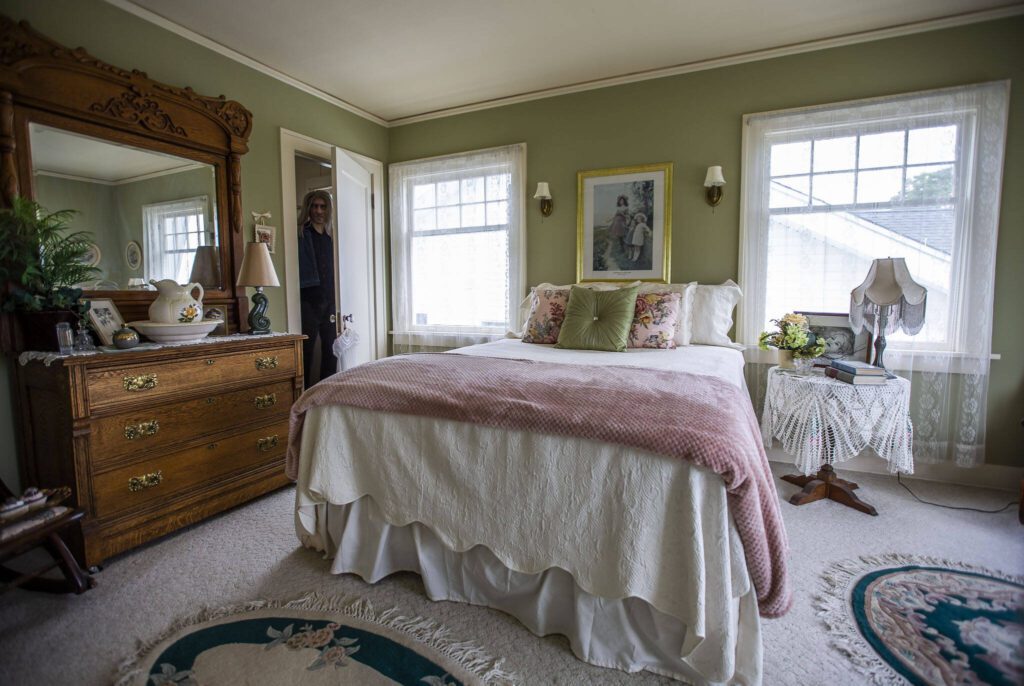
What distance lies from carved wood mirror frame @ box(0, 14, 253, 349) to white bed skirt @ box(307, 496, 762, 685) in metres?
1.79

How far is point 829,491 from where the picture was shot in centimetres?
265

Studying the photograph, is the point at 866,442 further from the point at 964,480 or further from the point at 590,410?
the point at 590,410

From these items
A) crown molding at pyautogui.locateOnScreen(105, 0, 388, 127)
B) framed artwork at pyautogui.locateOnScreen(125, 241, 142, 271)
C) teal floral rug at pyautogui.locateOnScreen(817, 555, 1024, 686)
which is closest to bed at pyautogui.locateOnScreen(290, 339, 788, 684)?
teal floral rug at pyautogui.locateOnScreen(817, 555, 1024, 686)

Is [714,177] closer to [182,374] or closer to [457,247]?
[457,247]

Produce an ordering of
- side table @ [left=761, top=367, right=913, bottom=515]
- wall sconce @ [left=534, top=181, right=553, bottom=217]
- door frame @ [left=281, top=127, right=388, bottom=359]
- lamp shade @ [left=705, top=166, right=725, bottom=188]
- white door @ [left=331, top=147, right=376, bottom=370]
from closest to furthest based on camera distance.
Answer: side table @ [left=761, top=367, right=913, bottom=515] < lamp shade @ [left=705, top=166, right=725, bottom=188] < door frame @ [left=281, top=127, right=388, bottom=359] < white door @ [left=331, top=147, right=376, bottom=370] < wall sconce @ [left=534, top=181, right=553, bottom=217]

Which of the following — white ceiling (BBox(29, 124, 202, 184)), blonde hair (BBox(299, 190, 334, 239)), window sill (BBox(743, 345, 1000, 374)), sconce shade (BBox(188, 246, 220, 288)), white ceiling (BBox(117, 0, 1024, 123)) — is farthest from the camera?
blonde hair (BBox(299, 190, 334, 239))

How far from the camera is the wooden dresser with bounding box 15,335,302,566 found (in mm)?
1976

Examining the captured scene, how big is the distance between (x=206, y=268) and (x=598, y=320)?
2.37 meters

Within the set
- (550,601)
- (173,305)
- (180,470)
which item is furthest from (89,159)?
(550,601)

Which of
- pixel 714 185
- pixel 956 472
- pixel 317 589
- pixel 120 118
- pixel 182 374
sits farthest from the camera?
pixel 714 185

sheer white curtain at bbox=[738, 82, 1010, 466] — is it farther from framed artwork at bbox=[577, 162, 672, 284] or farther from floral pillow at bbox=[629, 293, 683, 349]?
floral pillow at bbox=[629, 293, 683, 349]

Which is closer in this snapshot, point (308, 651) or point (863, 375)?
point (308, 651)

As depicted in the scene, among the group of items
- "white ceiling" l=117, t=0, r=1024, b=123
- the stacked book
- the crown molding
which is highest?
"white ceiling" l=117, t=0, r=1024, b=123

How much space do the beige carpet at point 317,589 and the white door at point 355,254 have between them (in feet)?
5.13
